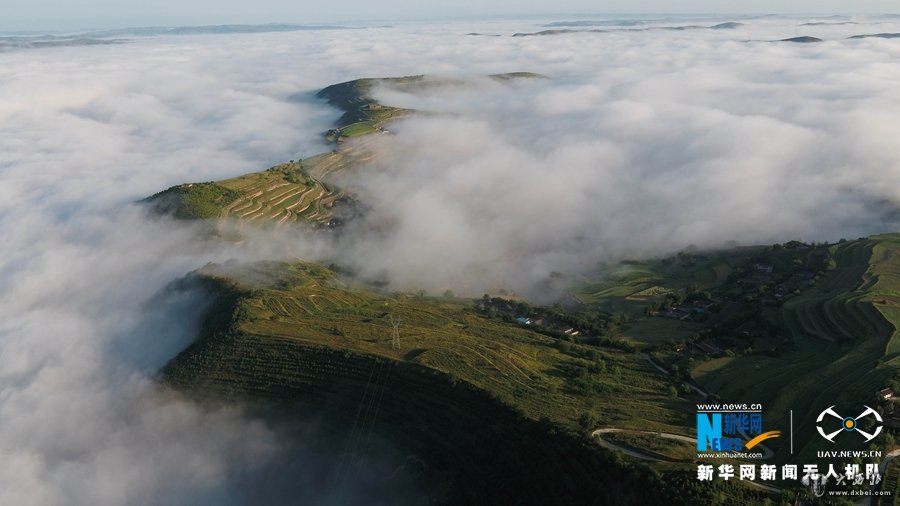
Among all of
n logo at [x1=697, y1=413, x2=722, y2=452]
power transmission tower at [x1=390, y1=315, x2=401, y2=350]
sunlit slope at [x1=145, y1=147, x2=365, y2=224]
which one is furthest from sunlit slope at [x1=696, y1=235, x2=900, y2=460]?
sunlit slope at [x1=145, y1=147, x2=365, y2=224]

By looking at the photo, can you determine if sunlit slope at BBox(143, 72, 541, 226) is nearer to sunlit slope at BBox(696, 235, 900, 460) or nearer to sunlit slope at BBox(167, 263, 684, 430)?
sunlit slope at BBox(167, 263, 684, 430)

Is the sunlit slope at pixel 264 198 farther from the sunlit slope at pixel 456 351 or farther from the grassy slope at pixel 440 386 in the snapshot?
the grassy slope at pixel 440 386

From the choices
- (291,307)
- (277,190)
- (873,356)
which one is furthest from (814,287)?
(277,190)

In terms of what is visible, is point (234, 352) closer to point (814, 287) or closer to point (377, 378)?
point (377, 378)

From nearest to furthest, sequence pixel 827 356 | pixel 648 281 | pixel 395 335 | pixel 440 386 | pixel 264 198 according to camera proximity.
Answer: pixel 440 386
pixel 827 356
pixel 395 335
pixel 648 281
pixel 264 198

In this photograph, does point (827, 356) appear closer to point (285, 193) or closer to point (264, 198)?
point (264, 198)

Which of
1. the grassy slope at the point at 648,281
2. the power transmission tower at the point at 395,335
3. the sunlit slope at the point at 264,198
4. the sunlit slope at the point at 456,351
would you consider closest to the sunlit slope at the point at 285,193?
the sunlit slope at the point at 264,198

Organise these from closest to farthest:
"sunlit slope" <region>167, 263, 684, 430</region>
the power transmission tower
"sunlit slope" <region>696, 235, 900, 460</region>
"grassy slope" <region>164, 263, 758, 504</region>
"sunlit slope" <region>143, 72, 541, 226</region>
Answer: "grassy slope" <region>164, 263, 758, 504</region>
"sunlit slope" <region>696, 235, 900, 460</region>
"sunlit slope" <region>167, 263, 684, 430</region>
the power transmission tower
"sunlit slope" <region>143, 72, 541, 226</region>

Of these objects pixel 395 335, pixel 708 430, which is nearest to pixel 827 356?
pixel 708 430

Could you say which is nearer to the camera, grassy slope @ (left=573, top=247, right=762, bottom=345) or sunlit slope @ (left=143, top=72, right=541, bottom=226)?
grassy slope @ (left=573, top=247, right=762, bottom=345)
